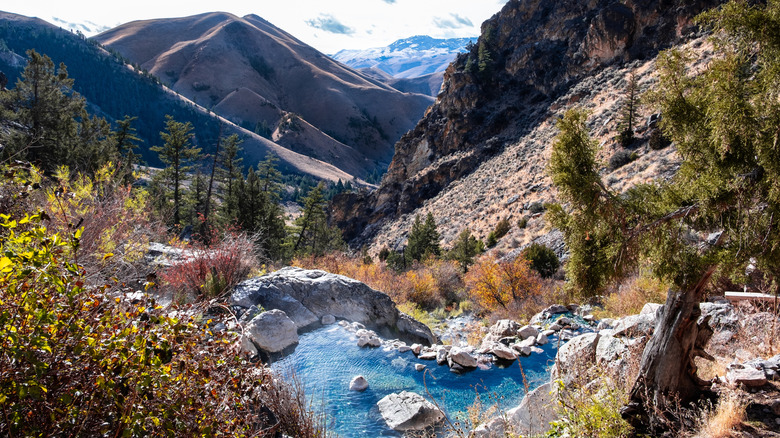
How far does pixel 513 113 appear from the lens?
1945 inches

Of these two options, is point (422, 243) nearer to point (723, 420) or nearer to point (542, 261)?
point (542, 261)

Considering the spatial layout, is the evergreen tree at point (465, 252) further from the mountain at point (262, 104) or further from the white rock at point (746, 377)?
the mountain at point (262, 104)

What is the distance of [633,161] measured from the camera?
85.7 feet

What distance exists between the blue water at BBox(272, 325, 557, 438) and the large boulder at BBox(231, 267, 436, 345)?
68cm

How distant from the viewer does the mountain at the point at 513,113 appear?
3434 cm

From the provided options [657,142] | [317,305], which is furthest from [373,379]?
[657,142]

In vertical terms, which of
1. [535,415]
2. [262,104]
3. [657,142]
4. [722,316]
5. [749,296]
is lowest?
[262,104]

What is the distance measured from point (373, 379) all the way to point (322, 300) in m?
2.75

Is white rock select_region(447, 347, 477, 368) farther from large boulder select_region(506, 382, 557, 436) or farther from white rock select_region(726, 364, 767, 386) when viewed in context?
white rock select_region(726, 364, 767, 386)

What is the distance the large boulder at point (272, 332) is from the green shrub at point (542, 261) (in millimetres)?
13594

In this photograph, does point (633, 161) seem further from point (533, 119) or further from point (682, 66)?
point (682, 66)

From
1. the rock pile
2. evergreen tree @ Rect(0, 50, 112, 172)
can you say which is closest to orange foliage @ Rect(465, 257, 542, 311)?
the rock pile

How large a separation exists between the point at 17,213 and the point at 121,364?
4.50m

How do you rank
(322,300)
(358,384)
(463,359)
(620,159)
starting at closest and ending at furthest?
(358,384)
(463,359)
(322,300)
(620,159)
